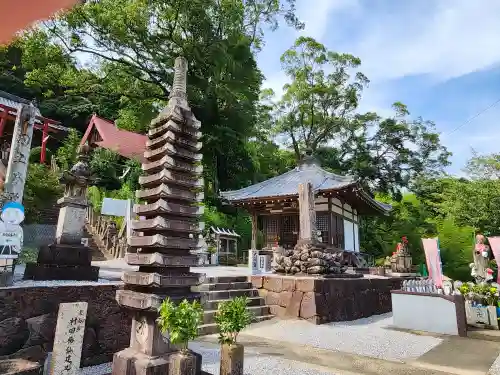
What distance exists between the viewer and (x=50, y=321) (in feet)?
15.7

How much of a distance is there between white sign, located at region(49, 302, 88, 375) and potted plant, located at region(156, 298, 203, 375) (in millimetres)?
1079

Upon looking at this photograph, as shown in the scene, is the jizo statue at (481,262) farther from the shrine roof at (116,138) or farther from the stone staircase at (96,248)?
the stone staircase at (96,248)

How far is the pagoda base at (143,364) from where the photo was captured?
156 inches

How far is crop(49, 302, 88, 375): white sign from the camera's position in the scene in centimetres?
391

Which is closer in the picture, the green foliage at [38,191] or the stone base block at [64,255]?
the stone base block at [64,255]

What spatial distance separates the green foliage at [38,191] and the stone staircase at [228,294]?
12.1m

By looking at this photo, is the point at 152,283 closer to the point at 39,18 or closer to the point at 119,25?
the point at 39,18

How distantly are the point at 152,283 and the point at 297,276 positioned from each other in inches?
250

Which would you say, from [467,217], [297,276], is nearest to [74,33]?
[297,276]

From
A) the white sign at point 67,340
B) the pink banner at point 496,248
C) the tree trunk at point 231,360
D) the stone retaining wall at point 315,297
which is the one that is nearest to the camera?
the white sign at point 67,340

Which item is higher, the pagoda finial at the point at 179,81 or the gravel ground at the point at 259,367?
the pagoda finial at the point at 179,81

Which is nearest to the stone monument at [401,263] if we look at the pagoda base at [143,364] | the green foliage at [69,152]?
the pagoda base at [143,364]

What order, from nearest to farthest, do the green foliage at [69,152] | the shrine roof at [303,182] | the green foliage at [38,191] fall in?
the shrine roof at [303,182] → the green foliage at [38,191] → the green foliage at [69,152]

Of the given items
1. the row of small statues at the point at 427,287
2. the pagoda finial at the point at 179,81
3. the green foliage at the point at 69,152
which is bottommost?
the row of small statues at the point at 427,287
